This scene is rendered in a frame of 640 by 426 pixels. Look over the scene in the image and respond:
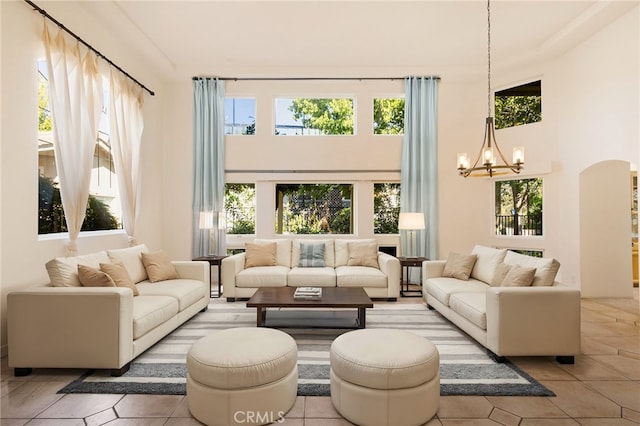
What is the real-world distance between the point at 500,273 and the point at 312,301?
1999 mm

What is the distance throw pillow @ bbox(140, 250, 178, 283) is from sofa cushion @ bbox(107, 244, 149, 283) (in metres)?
0.06

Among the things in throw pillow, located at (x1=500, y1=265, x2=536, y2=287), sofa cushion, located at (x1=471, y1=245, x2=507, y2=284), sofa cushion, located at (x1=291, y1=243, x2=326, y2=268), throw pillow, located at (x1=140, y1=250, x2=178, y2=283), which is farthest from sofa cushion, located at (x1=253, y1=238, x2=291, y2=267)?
throw pillow, located at (x1=500, y1=265, x2=536, y2=287)

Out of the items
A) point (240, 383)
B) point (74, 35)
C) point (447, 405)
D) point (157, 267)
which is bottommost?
point (447, 405)

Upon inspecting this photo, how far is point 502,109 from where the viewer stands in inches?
238

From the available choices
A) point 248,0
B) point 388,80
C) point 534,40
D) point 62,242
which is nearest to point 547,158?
point 534,40

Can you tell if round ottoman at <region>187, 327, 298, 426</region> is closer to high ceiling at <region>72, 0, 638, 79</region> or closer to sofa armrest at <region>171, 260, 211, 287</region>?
sofa armrest at <region>171, 260, 211, 287</region>

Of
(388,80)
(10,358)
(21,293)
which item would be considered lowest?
(10,358)

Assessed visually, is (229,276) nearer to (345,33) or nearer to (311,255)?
(311,255)

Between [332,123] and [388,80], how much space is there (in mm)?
1222

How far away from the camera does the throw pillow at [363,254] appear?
5234 millimetres

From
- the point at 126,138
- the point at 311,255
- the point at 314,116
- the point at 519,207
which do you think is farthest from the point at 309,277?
the point at 519,207

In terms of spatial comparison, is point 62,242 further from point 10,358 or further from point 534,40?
point 534,40

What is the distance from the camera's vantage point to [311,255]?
208 inches

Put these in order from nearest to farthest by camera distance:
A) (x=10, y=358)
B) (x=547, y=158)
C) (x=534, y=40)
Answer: (x=10, y=358) → (x=534, y=40) → (x=547, y=158)
